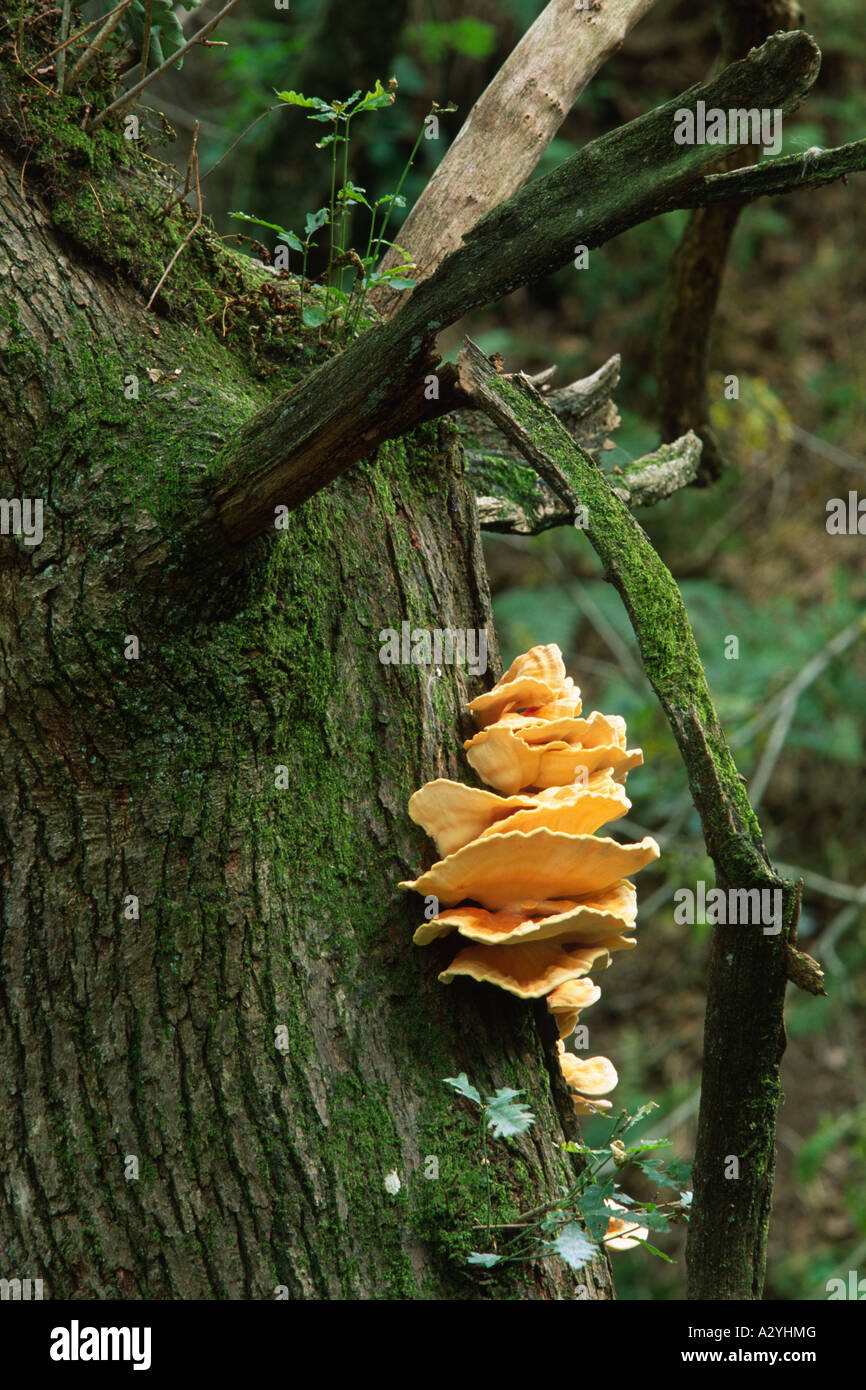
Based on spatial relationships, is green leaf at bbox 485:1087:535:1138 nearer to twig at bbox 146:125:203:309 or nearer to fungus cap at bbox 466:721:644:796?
fungus cap at bbox 466:721:644:796

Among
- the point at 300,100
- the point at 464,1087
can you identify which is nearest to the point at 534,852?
the point at 464,1087

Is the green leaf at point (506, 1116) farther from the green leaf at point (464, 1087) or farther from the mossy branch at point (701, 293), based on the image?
the mossy branch at point (701, 293)

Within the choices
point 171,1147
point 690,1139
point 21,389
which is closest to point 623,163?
point 21,389

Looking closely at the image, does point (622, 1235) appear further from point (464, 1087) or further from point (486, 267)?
point (486, 267)

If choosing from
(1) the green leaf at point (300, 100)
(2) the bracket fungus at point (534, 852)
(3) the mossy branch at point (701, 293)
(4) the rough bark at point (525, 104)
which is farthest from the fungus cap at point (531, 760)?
(3) the mossy branch at point (701, 293)

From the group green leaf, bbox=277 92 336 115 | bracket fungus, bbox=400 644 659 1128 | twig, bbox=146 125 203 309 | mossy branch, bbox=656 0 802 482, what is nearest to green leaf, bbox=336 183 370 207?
green leaf, bbox=277 92 336 115
